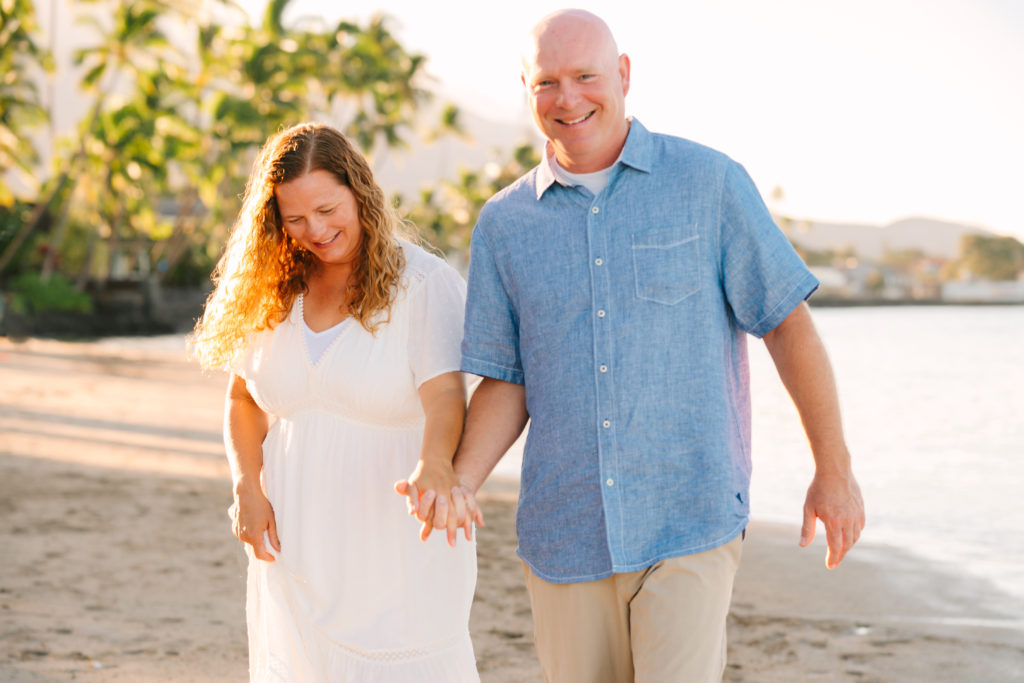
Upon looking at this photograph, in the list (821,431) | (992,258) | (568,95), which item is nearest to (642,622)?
(821,431)

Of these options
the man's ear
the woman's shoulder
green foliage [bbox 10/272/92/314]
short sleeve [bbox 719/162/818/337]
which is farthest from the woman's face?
green foliage [bbox 10/272/92/314]

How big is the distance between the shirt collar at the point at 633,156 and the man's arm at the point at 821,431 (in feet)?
1.73

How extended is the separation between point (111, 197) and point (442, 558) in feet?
151

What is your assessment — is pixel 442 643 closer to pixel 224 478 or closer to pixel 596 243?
pixel 596 243

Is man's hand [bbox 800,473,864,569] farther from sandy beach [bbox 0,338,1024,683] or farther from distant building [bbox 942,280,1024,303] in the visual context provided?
distant building [bbox 942,280,1024,303]

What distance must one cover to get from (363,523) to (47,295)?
36615 millimetres

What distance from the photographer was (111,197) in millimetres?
45688

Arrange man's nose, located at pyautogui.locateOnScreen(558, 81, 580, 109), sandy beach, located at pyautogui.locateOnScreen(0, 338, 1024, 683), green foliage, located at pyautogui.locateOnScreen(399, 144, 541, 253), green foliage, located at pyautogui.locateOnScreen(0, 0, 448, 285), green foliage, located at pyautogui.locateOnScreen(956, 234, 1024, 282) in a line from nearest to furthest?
man's nose, located at pyautogui.locateOnScreen(558, 81, 580, 109), sandy beach, located at pyautogui.locateOnScreen(0, 338, 1024, 683), green foliage, located at pyautogui.locateOnScreen(0, 0, 448, 285), green foliage, located at pyautogui.locateOnScreen(399, 144, 541, 253), green foliage, located at pyautogui.locateOnScreen(956, 234, 1024, 282)

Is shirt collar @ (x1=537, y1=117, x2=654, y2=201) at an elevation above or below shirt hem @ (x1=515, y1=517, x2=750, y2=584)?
above

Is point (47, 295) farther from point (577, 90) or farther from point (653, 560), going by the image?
point (653, 560)

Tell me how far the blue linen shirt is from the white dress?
37 centimetres

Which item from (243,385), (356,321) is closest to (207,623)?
(243,385)

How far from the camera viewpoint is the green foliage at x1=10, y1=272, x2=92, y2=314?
1391 inches

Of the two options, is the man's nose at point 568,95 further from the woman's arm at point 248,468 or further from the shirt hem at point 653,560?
the woman's arm at point 248,468
